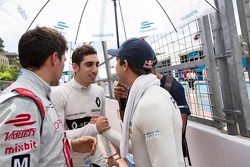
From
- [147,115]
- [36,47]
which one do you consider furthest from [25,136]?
[147,115]

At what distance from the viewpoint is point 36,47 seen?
1.67m

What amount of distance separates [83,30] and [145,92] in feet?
8.00

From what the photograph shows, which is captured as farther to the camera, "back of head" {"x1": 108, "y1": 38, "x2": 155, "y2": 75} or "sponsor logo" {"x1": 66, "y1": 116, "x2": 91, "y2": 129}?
"sponsor logo" {"x1": 66, "y1": 116, "x2": 91, "y2": 129}

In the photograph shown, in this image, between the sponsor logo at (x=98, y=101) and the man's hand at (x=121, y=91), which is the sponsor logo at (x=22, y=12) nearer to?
the sponsor logo at (x=98, y=101)

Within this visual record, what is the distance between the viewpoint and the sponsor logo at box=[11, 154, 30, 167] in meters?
1.29

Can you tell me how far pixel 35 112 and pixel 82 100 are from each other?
1.50 meters

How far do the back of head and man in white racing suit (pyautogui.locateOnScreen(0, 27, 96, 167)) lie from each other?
47cm

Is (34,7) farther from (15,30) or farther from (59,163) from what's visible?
(59,163)

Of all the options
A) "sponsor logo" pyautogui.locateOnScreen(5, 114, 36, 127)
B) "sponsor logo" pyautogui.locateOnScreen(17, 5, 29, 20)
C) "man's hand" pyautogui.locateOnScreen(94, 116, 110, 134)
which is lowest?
"man's hand" pyautogui.locateOnScreen(94, 116, 110, 134)

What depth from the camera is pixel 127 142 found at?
1934mm

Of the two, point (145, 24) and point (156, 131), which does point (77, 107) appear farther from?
point (145, 24)

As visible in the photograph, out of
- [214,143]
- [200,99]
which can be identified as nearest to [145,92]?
[214,143]

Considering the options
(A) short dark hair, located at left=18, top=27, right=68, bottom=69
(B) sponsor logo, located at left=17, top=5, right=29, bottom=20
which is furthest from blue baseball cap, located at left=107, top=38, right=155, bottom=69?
(B) sponsor logo, located at left=17, top=5, right=29, bottom=20

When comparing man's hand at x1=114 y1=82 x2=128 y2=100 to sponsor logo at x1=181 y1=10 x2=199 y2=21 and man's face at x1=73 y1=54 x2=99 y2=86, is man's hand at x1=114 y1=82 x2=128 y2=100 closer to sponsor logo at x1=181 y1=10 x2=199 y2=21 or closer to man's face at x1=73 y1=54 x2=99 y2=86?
man's face at x1=73 y1=54 x2=99 y2=86
